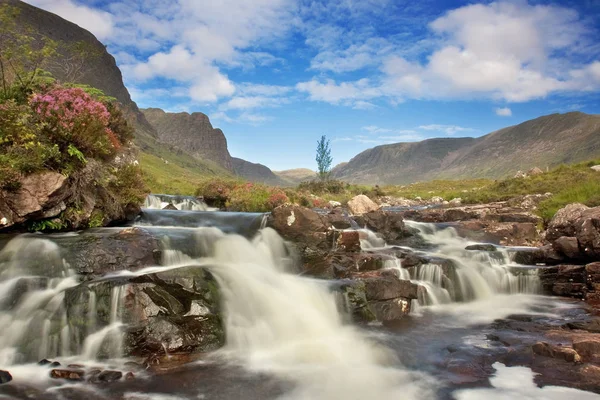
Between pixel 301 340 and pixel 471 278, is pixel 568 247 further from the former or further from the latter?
pixel 301 340

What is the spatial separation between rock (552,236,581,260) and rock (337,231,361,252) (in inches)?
317

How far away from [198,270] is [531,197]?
1256 inches

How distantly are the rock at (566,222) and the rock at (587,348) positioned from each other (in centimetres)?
911

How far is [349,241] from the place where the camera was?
1628 cm

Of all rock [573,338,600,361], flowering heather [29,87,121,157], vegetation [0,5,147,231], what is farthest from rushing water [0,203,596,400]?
flowering heather [29,87,121,157]

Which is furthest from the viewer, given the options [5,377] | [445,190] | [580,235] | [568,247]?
[445,190]

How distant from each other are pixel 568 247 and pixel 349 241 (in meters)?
8.59

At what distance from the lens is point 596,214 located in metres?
14.6

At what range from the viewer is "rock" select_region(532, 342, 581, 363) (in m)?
7.69

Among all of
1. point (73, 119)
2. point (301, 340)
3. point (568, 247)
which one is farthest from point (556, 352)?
point (73, 119)

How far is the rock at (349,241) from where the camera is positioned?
16156 millimetres

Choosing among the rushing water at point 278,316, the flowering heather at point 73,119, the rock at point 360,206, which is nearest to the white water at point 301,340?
the rushing water at point 278,316

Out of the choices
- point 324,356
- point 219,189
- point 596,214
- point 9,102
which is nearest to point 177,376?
point 324,356

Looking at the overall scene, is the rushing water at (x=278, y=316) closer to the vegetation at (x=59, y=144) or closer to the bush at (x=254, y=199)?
the vegetation at (x=59, y=144)
